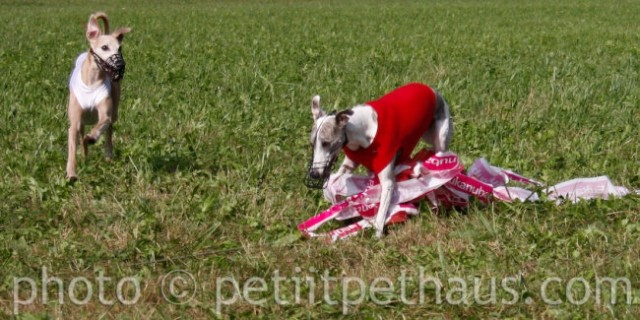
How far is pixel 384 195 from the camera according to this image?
5590 millimetres

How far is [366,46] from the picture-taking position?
625 inches

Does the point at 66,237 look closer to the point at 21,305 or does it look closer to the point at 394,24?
the point at 21,305

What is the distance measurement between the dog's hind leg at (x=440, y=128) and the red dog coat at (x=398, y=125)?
11cm

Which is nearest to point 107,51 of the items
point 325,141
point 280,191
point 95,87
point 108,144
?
point 95,87

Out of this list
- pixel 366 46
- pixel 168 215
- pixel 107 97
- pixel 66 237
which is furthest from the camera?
pixel 366 46

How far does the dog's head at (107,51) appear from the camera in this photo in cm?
640

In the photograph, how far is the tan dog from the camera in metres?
6.47

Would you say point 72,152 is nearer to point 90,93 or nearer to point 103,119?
point 103,119

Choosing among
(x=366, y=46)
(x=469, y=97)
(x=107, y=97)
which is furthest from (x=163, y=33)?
(x=107, y=97)

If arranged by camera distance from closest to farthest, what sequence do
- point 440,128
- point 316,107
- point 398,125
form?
1. point 316,107
2. point 398,125
3. point 440,128

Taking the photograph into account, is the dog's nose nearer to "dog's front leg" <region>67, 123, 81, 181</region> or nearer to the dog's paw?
the dog's paw

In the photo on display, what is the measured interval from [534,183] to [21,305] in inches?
137

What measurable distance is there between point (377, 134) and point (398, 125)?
0.57ft

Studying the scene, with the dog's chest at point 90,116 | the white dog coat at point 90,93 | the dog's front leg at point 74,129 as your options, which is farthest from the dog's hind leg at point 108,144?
the white dog coat at point 90,93
